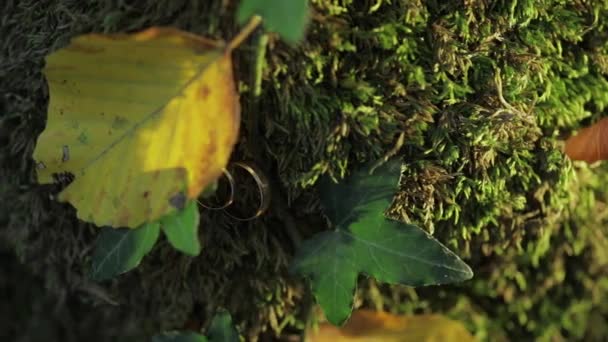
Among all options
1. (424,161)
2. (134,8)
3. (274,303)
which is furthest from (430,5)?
(274,303)

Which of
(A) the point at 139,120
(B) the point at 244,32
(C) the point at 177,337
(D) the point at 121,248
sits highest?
(B) the point at 244,32

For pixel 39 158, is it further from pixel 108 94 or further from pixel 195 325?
pixel 195 325

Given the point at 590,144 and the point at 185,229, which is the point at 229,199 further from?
the point at 590,144

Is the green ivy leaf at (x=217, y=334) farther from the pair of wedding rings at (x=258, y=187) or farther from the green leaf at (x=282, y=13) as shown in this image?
the green leaf at (x=282, y=13)

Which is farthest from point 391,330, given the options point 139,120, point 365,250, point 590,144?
point 139,120

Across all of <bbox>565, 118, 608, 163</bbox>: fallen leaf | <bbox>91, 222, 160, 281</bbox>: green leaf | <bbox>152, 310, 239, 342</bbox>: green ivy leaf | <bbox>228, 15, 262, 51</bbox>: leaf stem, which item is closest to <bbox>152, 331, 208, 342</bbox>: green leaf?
<bbox>152, 310, 239, 342</bbox>: green ivy leaf

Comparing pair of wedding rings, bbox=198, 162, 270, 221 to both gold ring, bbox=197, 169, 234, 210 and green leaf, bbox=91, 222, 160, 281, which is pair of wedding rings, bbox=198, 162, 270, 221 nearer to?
gold ring, bbox=197, 169, 234, 210

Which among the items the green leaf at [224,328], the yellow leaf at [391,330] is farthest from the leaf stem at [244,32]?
the yellow leaf at [391,330]
